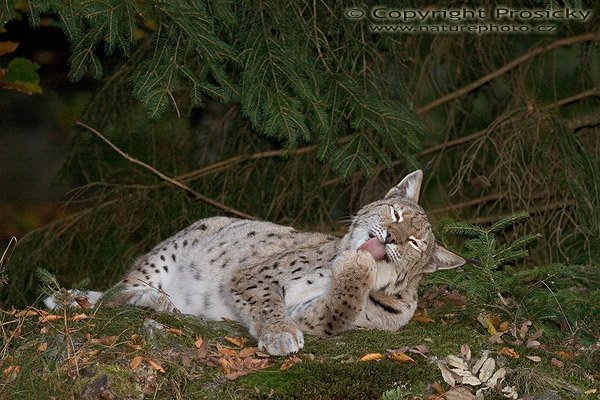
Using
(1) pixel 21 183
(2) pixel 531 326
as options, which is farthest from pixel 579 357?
(1) pixel 21 183

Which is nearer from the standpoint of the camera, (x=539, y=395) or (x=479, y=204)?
(x=539, y=395)

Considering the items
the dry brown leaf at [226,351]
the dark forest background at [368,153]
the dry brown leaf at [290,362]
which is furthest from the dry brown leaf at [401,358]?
the dark forest background at [368,153]

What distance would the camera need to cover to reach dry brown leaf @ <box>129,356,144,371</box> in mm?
4074

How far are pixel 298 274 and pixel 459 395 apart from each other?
1571mm

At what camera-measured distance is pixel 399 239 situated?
5332mm

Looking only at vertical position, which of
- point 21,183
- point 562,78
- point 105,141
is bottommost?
point 21,183

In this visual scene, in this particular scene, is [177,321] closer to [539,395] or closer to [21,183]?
[539,395]

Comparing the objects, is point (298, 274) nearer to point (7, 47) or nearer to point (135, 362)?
point (135, 362)

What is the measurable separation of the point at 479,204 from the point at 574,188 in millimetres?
876

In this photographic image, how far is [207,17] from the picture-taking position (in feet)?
16.7

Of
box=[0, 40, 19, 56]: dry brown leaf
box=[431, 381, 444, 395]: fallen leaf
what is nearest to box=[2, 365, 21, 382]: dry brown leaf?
box=[431, 381, 444, 395]: fallen leaf

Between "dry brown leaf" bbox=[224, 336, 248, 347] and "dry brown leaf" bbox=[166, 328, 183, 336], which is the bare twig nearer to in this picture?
"dry brown leaf" bbox=[224, 336, 248, 347]

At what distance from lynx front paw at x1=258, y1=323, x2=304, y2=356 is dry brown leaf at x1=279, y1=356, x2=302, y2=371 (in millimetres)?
99

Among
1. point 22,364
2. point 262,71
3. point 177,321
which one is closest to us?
point 22,364
